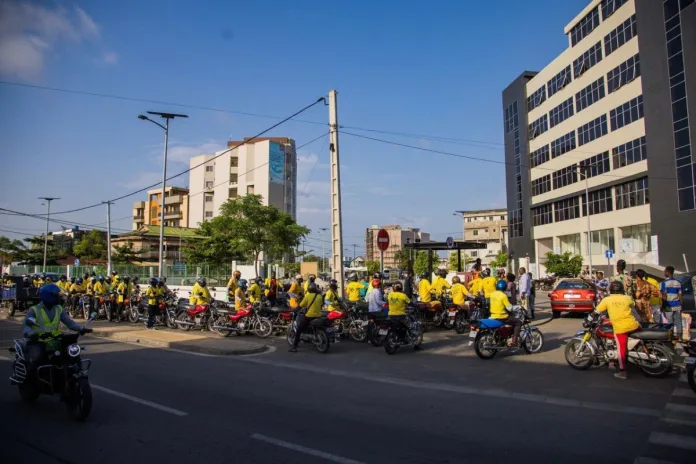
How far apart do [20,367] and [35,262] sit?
65384mm

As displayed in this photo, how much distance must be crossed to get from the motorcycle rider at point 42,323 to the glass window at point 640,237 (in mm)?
45991

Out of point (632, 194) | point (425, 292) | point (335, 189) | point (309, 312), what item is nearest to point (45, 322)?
point (309, 312)

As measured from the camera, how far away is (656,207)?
1576 inches

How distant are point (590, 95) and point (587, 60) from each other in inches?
144

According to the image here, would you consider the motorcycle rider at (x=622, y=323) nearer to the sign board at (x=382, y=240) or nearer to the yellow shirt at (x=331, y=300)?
the sign board at (x=382, y=240)

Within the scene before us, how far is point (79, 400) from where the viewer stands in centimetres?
637

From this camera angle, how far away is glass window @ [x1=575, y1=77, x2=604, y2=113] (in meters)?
47.3

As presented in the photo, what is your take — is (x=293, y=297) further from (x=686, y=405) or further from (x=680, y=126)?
(x=680, y=126)

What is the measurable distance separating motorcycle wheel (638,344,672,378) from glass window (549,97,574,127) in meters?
48.5

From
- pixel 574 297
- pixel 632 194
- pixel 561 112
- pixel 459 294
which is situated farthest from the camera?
pixel 561 112

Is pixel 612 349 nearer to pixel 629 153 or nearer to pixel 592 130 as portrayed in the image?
pixel 629 153

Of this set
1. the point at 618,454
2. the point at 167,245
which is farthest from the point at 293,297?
the point at 167,245

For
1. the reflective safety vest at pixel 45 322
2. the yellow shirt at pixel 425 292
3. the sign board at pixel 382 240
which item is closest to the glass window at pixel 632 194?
the yellow shirt at pixel 425 292

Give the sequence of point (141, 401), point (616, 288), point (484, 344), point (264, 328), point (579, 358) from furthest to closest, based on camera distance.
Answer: point (264, 328) < point (484, 344) < point (579, 358) < point (616, 288) < point (141, 401)
